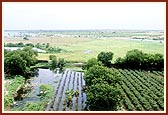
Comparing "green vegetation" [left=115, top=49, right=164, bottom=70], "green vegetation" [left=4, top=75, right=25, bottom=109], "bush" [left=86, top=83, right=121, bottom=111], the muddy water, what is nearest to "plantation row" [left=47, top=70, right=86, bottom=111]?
the muddy water

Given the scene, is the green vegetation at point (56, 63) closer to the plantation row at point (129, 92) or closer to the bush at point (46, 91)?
the plantation row at point (129, 92)

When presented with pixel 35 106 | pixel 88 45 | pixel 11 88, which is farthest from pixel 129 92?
pixel 11 88

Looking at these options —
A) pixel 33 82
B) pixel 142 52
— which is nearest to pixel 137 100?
pixel 33 82

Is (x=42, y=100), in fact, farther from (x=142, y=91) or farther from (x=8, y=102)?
(x=142, y=91)

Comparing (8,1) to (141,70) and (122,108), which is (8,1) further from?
(141,70)

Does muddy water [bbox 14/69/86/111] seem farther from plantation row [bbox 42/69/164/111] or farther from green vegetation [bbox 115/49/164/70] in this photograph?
green vegetation [bbox 115/49/164/70]

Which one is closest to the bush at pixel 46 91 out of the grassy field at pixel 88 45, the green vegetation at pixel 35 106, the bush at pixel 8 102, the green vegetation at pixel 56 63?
the green vegetation at pixel 35 106
